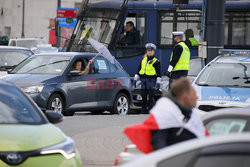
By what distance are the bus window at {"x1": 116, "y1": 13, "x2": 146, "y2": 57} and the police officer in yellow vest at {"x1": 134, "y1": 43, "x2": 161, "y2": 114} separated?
257 inches

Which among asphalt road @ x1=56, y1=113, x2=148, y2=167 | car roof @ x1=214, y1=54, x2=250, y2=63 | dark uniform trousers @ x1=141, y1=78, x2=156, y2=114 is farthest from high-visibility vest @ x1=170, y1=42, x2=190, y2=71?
asphalt road @ x1=56, y1=113, x2=148, y2=167

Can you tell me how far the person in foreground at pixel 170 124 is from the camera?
18.0ft

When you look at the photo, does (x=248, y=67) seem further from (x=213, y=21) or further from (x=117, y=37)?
(x=117, y=37)

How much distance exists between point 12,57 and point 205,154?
16.0 meters

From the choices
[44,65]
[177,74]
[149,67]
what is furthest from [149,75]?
[44,65]

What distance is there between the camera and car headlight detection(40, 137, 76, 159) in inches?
264

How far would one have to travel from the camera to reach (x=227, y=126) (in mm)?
6160

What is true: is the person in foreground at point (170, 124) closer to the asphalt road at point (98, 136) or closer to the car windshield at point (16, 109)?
the car windshield at point (16, 109)

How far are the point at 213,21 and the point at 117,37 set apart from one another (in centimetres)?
818

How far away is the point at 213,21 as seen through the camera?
15273 mm

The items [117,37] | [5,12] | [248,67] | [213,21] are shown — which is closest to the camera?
[248,67]

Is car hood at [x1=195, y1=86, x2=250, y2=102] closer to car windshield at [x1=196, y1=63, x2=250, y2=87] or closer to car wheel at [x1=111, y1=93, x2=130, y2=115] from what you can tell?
car windshield at [x1=196, y1=63, x2=250, y2=87]

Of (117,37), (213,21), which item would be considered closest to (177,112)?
(213,21)

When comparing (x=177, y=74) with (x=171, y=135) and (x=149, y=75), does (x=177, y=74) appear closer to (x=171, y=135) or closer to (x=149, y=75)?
(x=149, y=75)
